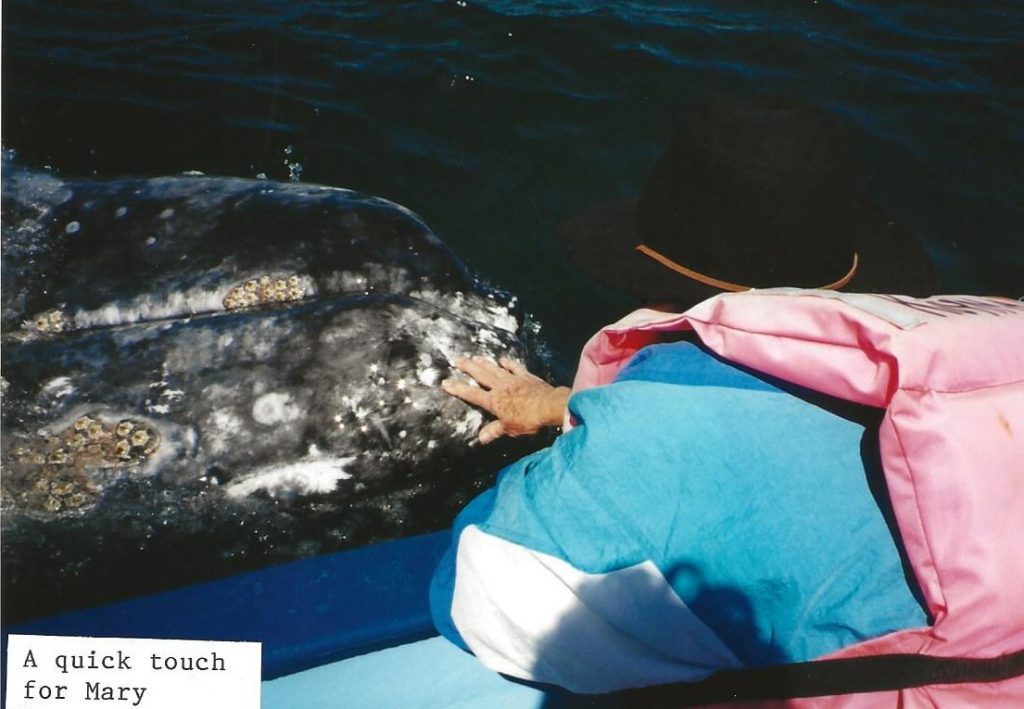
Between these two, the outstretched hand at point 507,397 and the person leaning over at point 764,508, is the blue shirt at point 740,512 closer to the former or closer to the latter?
the person leaning over at point 764,508

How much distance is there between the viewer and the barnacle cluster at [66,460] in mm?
2434

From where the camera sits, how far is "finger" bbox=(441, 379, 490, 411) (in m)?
2.73

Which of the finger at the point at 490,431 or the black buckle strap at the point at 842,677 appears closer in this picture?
the black buckle strap at the point at 842,677

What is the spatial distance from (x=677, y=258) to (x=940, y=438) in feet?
3.32

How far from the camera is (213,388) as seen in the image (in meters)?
2.56

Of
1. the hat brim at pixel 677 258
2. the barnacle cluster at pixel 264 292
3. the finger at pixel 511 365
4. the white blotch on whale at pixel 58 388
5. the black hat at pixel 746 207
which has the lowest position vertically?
the white blotch on whale at pixel 58 388

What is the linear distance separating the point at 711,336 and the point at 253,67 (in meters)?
5.82

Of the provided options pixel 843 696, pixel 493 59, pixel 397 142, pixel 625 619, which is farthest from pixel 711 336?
pixel 493 59

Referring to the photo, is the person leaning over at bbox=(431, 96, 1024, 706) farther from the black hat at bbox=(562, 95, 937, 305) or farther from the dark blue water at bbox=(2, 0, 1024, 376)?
the dark blue water at bbox=(2, 0, 1024, 376)

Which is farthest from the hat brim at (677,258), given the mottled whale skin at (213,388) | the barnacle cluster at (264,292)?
the barnacle cluster at (264,292)

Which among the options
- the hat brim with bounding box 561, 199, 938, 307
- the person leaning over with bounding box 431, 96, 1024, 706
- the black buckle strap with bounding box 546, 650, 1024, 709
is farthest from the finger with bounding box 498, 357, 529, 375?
the black buckle strap with bounding box 546, 650, 1024, 709

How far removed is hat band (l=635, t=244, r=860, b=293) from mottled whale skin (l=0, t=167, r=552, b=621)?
2.90ft
